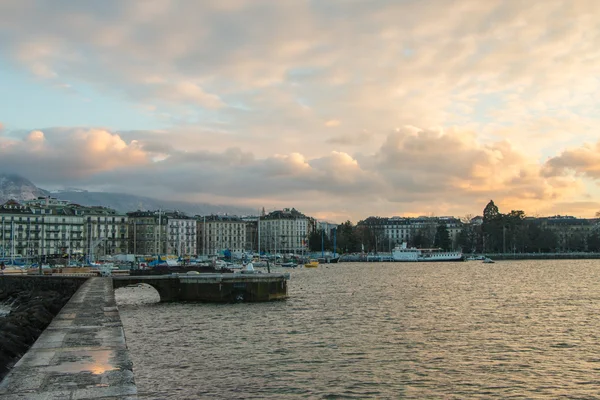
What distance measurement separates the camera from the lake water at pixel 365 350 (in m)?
25.9

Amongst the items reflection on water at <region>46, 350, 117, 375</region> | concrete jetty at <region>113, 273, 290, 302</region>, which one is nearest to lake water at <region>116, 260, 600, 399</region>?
concrete jetty at <region>113, 273, 290, 302</region>

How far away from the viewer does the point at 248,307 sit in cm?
5791

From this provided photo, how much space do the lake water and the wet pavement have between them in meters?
3.32

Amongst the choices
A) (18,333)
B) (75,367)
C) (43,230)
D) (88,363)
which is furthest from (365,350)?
(43,230)

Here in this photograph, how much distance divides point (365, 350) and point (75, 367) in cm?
1930

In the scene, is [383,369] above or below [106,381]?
below

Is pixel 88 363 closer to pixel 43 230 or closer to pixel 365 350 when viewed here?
pixel 365 350

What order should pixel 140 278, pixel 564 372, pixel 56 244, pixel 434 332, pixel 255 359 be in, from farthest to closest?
1. pixel 56 244
2. pixel 140 278
3. pixel 434 332
4. pixel 255 359
5. pixel 564 372

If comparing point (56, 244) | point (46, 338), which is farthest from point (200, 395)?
point (56, 244)

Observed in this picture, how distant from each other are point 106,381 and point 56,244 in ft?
624

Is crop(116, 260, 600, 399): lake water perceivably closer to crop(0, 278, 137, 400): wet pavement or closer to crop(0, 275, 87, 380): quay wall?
crop(0, 278, 137, 400): wet pavement

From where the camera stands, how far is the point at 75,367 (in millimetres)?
18531

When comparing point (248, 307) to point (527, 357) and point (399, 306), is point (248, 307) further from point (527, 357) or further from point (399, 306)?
point (527, 357)

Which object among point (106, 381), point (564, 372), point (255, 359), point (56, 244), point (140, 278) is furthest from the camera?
point (56, 244)
